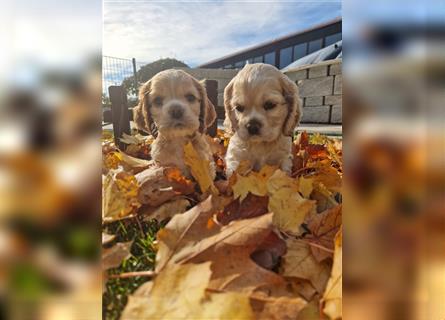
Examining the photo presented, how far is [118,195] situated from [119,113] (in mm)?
193

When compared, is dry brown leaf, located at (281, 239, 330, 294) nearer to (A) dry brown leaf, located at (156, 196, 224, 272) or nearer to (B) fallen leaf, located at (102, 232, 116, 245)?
(A) dry brown leaf, located at (156, 196, 224, 272)

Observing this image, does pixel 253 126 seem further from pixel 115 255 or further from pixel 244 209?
pixel 115 255

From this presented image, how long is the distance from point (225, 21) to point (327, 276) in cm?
39

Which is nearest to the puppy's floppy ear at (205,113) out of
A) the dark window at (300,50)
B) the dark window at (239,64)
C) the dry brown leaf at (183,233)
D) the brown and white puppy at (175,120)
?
the brown and white puppy at (175,120)

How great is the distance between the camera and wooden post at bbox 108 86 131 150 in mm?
643

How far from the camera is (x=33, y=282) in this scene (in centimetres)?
37

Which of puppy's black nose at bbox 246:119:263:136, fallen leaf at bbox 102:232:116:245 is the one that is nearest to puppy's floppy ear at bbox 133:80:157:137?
puppy's black nose at bbox 246:119:263:136

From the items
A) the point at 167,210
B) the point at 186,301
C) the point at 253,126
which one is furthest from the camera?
the point at 253,126

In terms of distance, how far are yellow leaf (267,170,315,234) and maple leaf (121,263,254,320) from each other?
0.52ft

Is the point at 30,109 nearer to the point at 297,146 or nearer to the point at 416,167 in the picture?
the point at 416,167

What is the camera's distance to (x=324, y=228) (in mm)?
568

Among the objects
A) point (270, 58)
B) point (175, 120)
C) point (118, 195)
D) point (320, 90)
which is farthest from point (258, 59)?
point (118, 195)

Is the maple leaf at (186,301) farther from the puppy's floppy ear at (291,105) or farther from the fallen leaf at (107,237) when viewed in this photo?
the puppy's floppy ear at (291,105)

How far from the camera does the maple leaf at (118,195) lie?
1.81 feet
